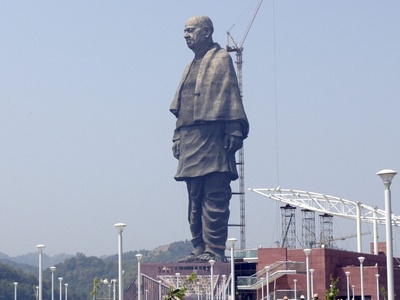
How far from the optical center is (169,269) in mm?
87062

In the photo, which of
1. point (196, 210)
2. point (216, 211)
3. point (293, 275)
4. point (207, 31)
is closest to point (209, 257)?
point (216, 211)

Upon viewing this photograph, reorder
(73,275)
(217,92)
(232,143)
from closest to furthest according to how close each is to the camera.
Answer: (232,143) → (217,92) → (73,275)

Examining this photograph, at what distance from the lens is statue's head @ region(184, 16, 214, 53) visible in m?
87.2

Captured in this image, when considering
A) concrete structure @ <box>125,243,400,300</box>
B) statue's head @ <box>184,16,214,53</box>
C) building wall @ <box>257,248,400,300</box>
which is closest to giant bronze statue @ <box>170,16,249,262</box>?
statue's head @ <box>184,16,214,53</box>

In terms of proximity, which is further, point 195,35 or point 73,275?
point 73,275

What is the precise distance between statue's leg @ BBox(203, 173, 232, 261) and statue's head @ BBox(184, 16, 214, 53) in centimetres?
1130

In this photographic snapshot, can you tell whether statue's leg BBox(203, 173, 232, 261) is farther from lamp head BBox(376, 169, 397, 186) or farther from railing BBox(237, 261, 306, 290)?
lamp head BBox(376, 169, 397, 186)

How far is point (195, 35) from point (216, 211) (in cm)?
1534

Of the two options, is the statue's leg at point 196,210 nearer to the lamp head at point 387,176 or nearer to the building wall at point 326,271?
the building wall at point 326,271

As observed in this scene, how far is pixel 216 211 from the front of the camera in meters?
86.4

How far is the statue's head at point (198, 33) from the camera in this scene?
286ft

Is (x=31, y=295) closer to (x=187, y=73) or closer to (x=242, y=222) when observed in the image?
(x=242, y=222)

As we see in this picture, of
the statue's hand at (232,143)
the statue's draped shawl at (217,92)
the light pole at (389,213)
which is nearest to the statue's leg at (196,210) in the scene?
the statue's hand at (232,143)

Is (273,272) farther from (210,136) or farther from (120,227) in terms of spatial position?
(120,227)
